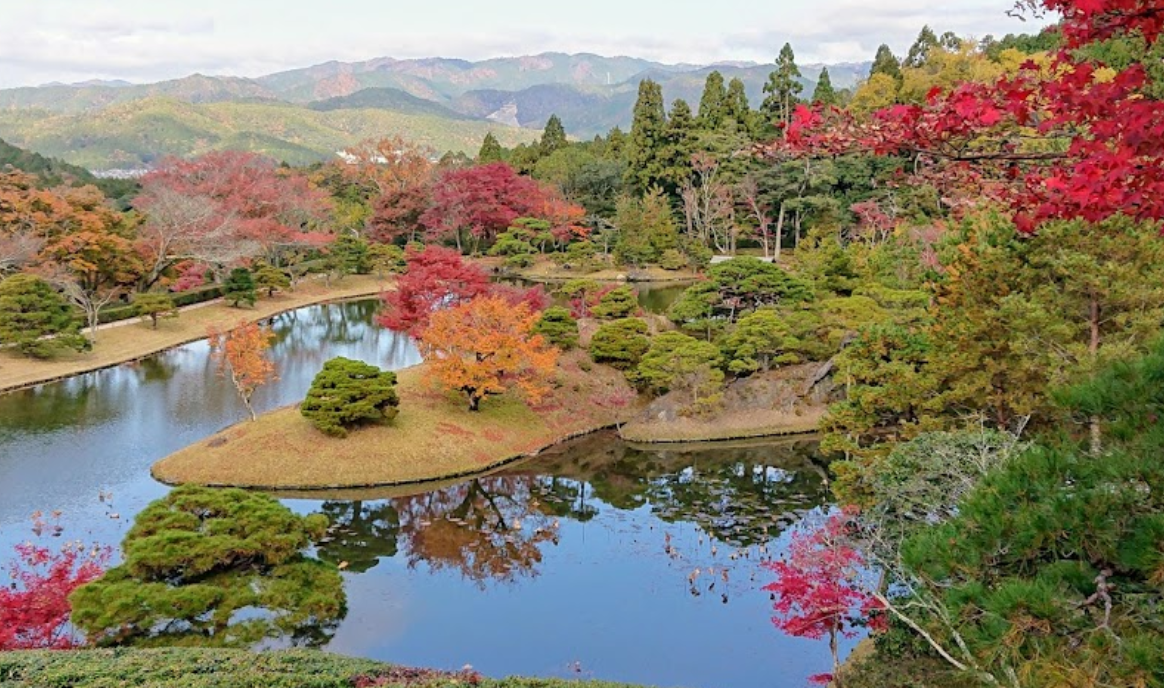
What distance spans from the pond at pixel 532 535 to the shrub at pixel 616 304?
230 inches

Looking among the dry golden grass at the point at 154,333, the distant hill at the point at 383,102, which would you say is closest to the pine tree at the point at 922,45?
the dry golden grass at the point at 154,333

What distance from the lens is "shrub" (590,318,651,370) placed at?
74.7ft

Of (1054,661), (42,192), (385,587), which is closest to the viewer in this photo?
(1054,661)

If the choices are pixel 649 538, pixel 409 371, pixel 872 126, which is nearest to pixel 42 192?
pixel 409 371

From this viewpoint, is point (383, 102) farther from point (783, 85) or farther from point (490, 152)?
point (783, 85)

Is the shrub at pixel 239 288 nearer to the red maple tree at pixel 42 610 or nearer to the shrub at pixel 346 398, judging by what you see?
the shrub at pixel 346 398

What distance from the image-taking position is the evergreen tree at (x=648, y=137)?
4309 cm

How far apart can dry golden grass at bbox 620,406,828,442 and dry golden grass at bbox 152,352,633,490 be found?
1.17 metres

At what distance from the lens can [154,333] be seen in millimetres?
28625

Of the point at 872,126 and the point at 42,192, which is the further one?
the point at 42,192

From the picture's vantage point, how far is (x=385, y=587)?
42.1 feet

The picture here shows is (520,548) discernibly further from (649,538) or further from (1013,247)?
(1013,247)

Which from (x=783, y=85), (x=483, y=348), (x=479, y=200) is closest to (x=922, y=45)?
(x=783, y=85)

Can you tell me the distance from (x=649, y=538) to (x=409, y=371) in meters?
10.3
